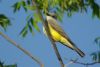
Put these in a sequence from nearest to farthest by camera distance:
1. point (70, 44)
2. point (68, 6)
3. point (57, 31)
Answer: point (70, 44), point (57, 31), point (68, 6)

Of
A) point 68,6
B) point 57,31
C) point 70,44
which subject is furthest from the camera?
point 68,6

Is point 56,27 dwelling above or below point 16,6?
above

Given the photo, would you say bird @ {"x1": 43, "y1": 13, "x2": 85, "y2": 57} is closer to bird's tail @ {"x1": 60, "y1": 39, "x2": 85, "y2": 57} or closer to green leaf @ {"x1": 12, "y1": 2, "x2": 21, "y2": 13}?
bird's tail @ {"x1": 60, "y1": 39, "x2": 85, "y2": 57}

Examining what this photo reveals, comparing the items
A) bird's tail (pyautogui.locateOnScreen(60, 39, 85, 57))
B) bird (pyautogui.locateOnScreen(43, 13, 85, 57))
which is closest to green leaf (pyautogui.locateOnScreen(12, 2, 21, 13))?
bird (pyautogui.locateOnScreen(43, 13, 85, 57))

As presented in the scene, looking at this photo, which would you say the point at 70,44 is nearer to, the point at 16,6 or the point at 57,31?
the point at 57,31

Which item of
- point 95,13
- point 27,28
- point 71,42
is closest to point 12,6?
point 27,28

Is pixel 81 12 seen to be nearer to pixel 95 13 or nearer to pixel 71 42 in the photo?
pixel 95 13

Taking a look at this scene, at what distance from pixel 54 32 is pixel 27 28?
76 cm

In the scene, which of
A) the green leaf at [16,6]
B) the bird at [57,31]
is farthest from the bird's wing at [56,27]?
the green leaf at [16,6]

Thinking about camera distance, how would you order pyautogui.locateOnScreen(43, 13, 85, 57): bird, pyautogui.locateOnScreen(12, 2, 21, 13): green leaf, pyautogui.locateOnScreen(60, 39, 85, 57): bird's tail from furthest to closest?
pyautogui.locateOnScreen(12, 2, 21, 13): green leaf
pyautogui.locateOnScreen(43, 13, 85, 57): bird
pyautogui.locateOnScreen(60, 39, 85, 57): bird's tail

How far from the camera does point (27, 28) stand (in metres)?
3.75

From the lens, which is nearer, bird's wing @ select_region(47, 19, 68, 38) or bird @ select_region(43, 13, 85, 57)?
bird @ select_region(43, 13, 85, 57)

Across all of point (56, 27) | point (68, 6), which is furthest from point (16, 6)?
point (56, 27)

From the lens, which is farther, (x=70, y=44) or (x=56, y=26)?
(x=56, y=26)
